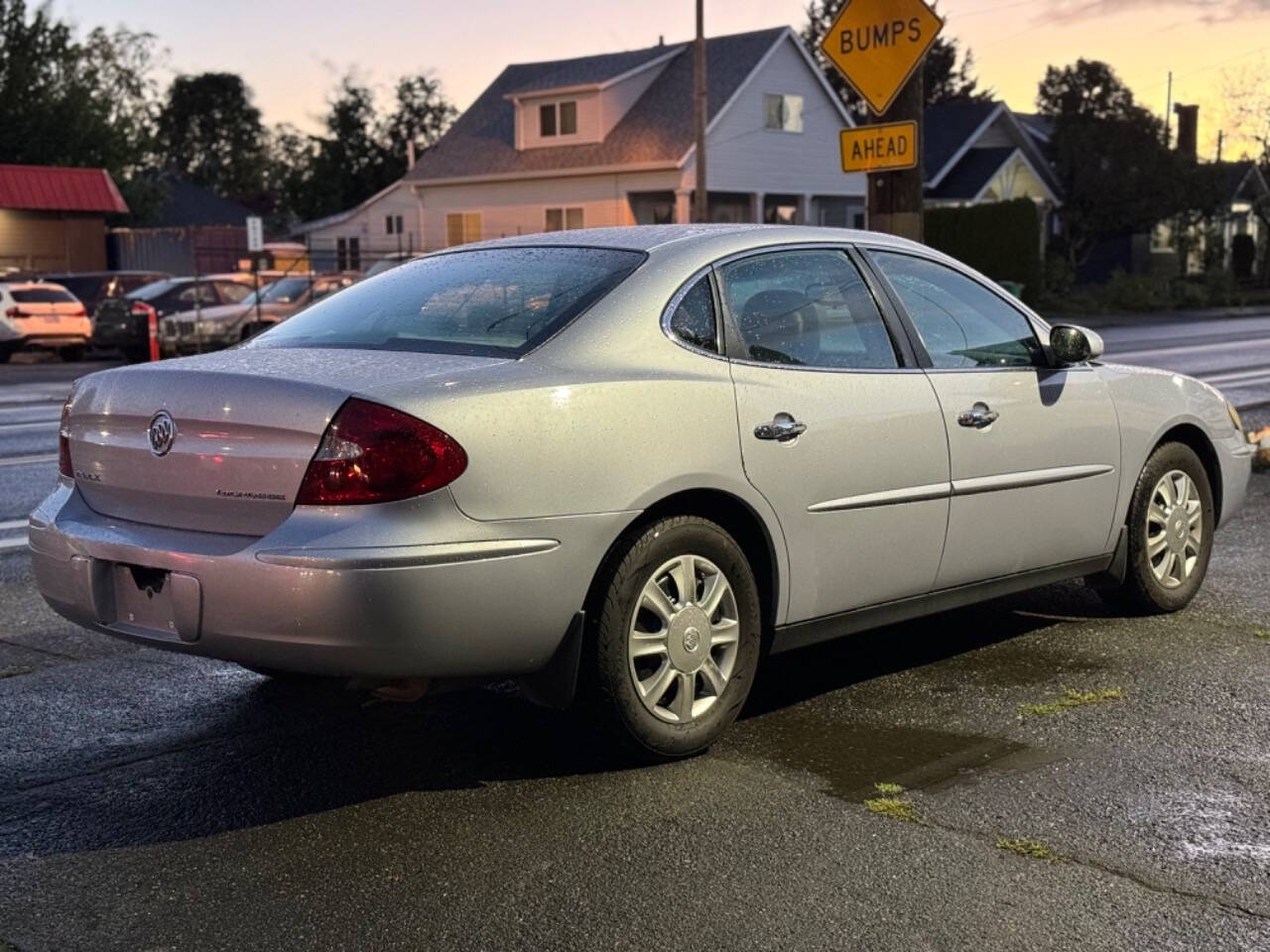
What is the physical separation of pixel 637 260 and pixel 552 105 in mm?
43949

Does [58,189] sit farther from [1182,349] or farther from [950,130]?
[1182,349]

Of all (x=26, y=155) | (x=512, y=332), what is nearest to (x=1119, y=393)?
(x=512, y=332)

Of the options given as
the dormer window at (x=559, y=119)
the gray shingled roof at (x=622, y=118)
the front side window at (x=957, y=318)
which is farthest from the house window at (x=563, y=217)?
the front side window at (x=957, y=318)

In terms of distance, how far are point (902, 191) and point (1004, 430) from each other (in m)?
5.36

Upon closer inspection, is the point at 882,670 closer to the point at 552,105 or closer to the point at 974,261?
the point at 974,261

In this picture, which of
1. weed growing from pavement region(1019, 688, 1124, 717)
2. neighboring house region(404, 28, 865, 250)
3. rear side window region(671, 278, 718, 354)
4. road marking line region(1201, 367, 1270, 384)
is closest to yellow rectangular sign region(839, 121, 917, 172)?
weed growing from pavement region(1019, 688, 1124, 717)

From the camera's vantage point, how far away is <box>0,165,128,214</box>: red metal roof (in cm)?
4250

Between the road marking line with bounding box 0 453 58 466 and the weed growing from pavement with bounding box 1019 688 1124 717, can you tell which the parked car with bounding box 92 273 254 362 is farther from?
the weed growing from pavement with bounding box 1019 688 1124 717

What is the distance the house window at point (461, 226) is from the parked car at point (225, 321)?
75.6ft

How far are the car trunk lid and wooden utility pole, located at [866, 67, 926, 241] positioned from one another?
6.55m

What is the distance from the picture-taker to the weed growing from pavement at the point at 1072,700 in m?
5.11

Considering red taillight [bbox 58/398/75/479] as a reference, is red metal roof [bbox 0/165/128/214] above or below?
above

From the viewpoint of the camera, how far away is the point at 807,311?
520cm

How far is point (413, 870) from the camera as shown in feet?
12.5
